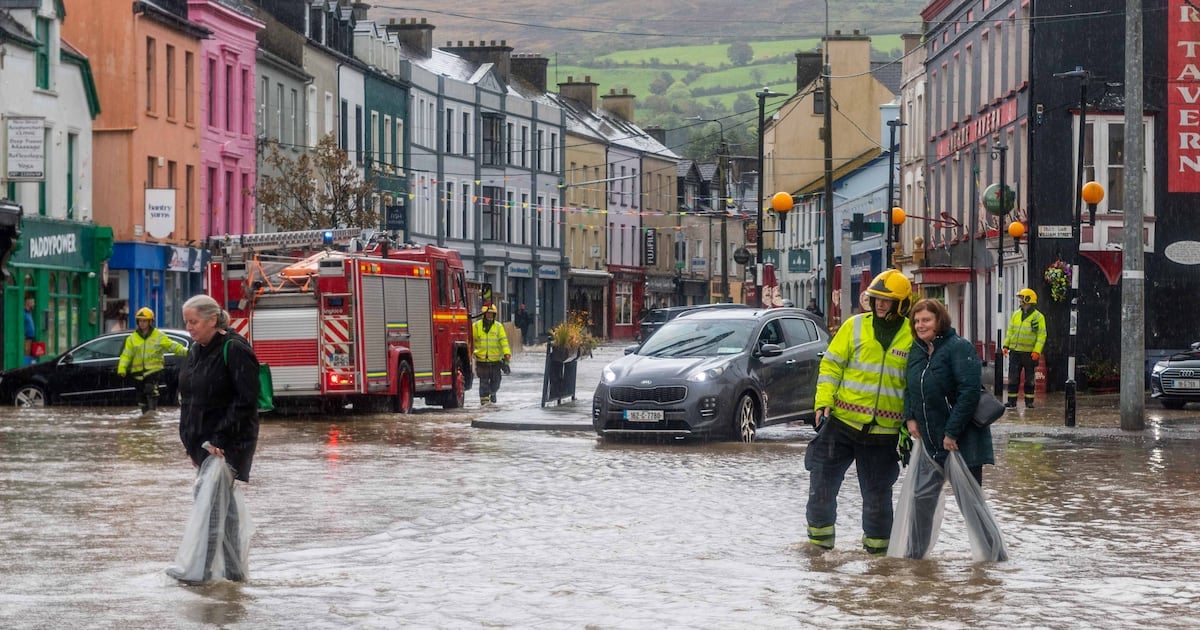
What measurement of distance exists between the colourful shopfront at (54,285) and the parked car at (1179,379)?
2213cm

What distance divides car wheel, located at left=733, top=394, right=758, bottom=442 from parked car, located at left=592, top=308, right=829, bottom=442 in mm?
11

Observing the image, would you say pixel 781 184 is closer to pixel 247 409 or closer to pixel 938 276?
pixel 938 276

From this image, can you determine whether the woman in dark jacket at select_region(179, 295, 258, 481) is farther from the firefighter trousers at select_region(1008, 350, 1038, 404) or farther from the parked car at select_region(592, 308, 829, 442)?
the firefighter trousers at select_region(1008, 350, 1038, 404)

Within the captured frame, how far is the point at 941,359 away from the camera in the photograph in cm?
1174

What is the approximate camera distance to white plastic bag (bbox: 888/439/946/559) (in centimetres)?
1192

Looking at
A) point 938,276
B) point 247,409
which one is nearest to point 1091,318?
point 938,276

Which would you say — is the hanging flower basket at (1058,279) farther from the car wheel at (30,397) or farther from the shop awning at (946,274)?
the car wheel at (30,397)

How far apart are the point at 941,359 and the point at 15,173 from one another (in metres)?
31.1

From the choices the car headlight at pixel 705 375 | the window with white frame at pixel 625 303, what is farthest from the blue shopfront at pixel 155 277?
the window with white frame at pixel 625 303

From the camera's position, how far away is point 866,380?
12086mm

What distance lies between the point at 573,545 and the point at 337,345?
16387 millimetres

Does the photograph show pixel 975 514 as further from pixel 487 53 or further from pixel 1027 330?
pixel 487 53

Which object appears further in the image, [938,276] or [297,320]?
[938,276]

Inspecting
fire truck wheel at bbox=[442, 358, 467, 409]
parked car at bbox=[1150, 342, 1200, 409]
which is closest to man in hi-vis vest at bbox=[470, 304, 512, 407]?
fire truck wheel at bbox=[442, 358, 467, 409]
